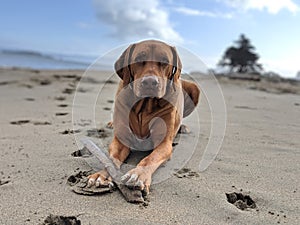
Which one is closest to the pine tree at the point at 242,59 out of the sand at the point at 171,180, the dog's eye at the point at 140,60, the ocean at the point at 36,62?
the ocean at the point at 36,62

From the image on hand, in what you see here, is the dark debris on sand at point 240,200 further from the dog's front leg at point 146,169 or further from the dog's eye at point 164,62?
the dog's eye at point 164,62

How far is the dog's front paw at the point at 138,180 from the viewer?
2.32 m

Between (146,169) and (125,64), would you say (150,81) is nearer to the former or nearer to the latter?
(125,64)

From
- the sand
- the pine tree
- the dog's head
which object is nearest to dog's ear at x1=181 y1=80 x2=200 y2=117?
the sand

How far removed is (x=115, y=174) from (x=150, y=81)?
0.80 metres

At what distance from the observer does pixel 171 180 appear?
2.59 m

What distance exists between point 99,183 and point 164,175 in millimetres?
557

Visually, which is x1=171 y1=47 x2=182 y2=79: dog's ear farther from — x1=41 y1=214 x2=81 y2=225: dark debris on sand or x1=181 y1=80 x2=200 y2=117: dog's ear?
x1=41 y1=214 x2=81 y2=225: dark debris on sand

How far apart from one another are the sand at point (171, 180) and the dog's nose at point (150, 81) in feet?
2.43

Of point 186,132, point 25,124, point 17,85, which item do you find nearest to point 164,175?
point 186,132

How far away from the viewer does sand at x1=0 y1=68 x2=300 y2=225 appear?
204cm

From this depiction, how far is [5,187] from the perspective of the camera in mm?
2414

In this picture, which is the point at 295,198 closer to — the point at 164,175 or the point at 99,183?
the point at 164,175

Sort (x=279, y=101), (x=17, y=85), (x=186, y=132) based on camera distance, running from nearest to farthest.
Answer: (x=186, y=132) → (x=279, y=101) → (x=17, y=85)
